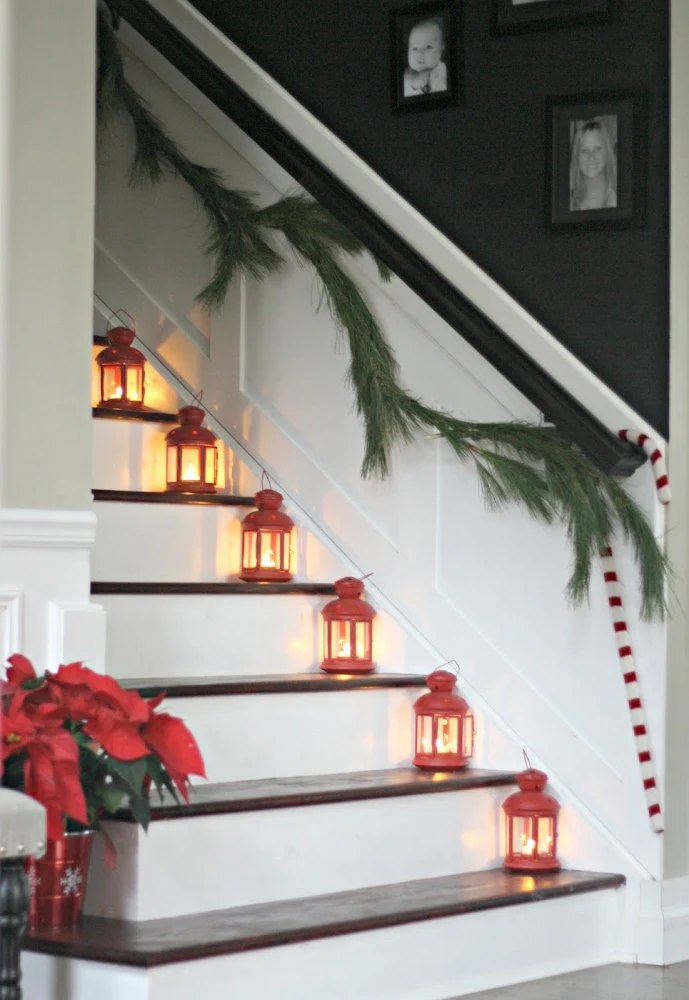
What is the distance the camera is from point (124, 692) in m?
2.45

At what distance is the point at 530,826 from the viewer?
126 inches

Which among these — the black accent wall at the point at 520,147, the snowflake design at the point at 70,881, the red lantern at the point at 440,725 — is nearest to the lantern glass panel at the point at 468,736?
the red lantern at the point at 440,725

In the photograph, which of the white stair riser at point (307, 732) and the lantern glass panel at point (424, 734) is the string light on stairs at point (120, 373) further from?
the lantern glass panel at point (424, 734)

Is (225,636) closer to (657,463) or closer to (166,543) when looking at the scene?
(166,543)

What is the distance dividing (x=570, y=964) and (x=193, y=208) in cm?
219

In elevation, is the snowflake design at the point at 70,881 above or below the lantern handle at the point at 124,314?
below

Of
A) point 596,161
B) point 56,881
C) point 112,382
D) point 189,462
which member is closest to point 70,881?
point 56,881

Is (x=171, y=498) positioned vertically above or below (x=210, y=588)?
Result: above

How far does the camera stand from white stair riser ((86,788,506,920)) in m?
2.57

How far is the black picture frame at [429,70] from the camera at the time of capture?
11.7ft

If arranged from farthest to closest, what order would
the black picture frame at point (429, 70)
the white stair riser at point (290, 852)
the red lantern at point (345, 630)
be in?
the black picture frame at point (429, 70) < the red lantern at point (345, 630) < the white stair riser at point (290, 852)

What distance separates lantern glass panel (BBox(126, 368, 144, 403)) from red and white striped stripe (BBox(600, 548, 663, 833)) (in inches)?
52.3

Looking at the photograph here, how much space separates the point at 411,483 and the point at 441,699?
552 mm

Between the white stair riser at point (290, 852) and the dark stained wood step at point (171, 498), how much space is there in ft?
3.09
